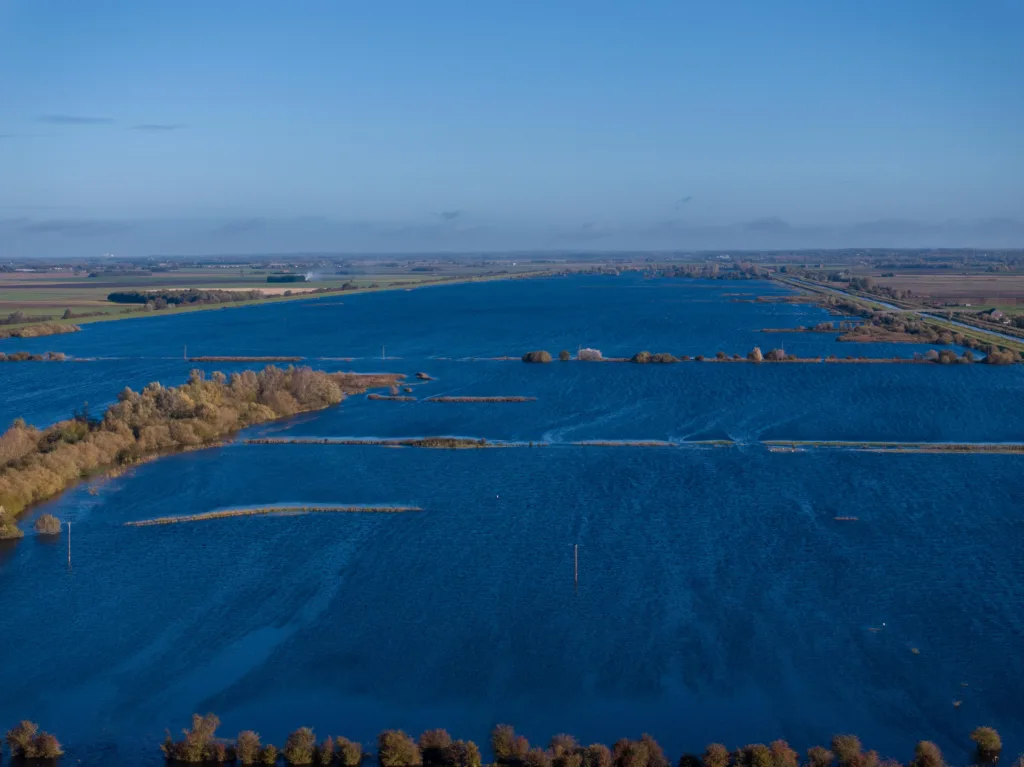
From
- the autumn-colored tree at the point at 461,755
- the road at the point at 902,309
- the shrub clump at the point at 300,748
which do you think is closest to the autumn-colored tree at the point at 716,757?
the autumn-colored tree at the point at 461,755

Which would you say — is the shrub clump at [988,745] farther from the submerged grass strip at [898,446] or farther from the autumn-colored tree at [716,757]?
the submerged grass strip at [898,446]

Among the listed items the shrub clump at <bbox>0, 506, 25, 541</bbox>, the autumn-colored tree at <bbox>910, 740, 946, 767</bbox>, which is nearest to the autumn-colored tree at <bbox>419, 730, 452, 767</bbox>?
the autumn-colored tree at <bbox>910, 740, 946, 767</bbox>

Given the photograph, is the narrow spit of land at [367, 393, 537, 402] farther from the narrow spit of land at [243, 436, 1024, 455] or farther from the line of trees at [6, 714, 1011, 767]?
the line of trees at [6, 714, 1011, 767]

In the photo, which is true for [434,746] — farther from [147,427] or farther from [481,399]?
[481,399]

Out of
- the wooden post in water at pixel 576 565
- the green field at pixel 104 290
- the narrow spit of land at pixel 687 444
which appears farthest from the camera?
the green field at pixel 104 290

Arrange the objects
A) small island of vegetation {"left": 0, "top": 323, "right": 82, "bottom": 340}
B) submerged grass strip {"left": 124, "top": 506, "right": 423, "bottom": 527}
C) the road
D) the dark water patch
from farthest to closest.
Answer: small island of vegetation {"left": 0, "top": 323, "right": 82, "bottom": 340} < the road < submerged grass strip {"left": 124, "top": 506, "right": 423, "bottom": 527} < the dark water patch

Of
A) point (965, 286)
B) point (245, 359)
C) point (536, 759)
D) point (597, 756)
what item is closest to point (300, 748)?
point (536, 759)

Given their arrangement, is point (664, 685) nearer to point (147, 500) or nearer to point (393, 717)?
point (393, 717)
